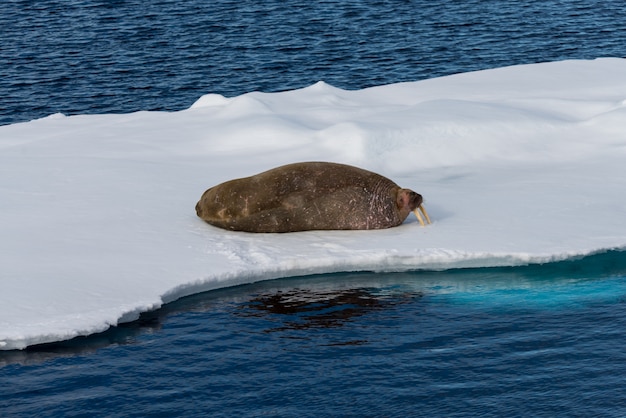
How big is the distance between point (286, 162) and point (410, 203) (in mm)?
2390

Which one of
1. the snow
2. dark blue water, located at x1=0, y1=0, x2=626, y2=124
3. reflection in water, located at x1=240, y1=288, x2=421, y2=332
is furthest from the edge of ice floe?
dark blue water, located at x1=0, y1=0, x2=626, y2=124

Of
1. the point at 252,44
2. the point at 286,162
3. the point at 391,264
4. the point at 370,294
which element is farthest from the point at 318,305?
the point at 252,44

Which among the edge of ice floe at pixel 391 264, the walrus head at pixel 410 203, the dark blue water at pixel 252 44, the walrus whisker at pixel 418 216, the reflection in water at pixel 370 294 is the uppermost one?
the dark blue water at pixel 252 44

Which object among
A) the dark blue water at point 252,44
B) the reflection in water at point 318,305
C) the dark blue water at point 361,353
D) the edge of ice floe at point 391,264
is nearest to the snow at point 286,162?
the edge of ice floe at point 391,264

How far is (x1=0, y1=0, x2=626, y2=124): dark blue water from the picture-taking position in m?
28.0

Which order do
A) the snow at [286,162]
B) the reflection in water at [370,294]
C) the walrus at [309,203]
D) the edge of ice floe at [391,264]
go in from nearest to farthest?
the reflection in water at [370,294] < the snow at [286,162] < the edge of ice floe at [391,264] < the walrus at [309,203]

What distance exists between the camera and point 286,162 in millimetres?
14344

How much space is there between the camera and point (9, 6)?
3650 centimetres

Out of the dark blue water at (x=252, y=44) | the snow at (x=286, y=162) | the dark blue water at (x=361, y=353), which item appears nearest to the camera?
the dark blue water at (x=361, y=353)

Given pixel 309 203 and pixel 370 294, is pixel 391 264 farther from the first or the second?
pixel 309 203

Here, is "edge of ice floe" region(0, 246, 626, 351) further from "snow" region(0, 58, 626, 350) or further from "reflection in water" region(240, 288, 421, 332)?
"reflection in water" region(240, 288, 421, 332)

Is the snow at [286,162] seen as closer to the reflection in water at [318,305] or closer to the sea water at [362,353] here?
the sea water at [362,353]

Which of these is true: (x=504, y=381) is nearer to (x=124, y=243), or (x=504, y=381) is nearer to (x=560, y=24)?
(x=124, y=243)

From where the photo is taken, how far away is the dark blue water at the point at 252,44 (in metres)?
28.0
